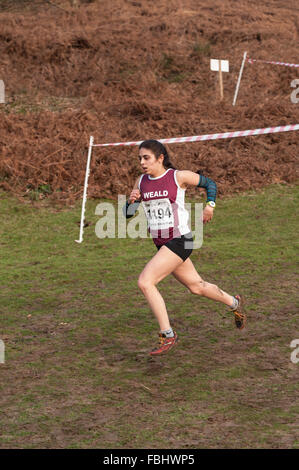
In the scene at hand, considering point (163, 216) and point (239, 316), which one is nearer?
point (163, 216)

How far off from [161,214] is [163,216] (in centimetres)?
3

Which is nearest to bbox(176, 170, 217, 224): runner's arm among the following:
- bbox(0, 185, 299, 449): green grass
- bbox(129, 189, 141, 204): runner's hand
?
bbox(129, 189, 141, 204): runner's hand

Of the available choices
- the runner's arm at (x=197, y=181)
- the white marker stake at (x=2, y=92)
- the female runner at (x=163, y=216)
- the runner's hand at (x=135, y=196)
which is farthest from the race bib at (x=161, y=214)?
the white marker stake at (x=2, y=92)

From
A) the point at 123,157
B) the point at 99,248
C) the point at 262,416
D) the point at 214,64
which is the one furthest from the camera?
the point at 214,64

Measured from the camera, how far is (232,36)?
2284cm

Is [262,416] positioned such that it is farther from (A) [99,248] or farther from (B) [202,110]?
(B) [202,110]

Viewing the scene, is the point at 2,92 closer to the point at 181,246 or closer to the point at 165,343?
the point at 181,246

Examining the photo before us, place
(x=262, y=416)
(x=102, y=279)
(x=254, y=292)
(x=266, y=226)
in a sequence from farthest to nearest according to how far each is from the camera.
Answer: (x=266, y=226) → (x=102, y=279) → (x=254, y=292) → (x=262, y=416)

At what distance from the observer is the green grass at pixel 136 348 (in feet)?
16.3

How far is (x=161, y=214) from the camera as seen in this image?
6355mm

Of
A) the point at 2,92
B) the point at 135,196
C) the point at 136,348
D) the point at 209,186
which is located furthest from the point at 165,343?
the point at 2,92

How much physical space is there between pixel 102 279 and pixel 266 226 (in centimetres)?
402

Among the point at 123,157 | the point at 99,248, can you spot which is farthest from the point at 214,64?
the point at 99,248

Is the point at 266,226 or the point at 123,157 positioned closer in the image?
the point at 266,226
